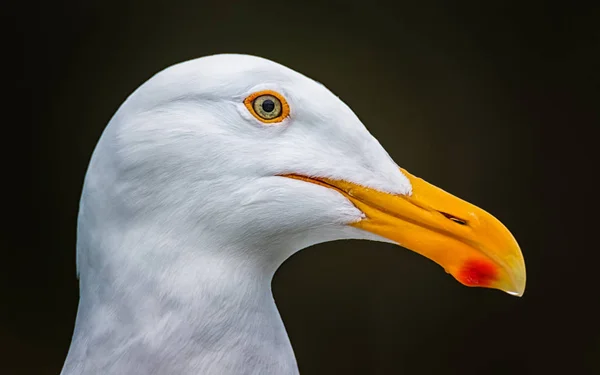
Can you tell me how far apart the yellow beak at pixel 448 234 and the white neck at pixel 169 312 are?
0.18 meters

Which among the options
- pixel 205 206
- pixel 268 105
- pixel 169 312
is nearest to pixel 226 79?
pixel 268 105

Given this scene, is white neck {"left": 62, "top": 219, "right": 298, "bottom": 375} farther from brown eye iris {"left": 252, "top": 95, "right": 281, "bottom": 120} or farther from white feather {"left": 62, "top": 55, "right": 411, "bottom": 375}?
brown eye iris {"left": 252, "top": 95, "right": 281, "bottom": 120}

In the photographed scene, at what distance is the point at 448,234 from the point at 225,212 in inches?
11.9

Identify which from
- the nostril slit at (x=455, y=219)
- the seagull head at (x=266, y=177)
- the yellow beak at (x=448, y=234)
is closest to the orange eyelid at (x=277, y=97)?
the seagull head at (x=266, y=177)

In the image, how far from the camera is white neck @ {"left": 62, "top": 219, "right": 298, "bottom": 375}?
116 centimetres

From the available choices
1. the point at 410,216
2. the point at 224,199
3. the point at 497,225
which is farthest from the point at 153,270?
the point at 497,225

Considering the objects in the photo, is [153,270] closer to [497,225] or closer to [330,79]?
[497,225]

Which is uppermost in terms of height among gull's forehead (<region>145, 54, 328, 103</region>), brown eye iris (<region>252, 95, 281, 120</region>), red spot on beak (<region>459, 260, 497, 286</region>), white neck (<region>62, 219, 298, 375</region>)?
gull's forehead (<region>145, 54, 328, 103</region>)

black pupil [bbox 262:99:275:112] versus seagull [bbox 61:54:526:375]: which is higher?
black pupil [bbox 262:99:275:112]

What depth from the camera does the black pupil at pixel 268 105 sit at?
3.84 feet


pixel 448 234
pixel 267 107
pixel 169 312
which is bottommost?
pixel 169 312

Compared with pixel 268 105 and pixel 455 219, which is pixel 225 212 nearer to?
pixel 268 105

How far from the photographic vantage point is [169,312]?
117 centimetres

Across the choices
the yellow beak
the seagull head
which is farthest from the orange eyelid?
the yellow beak
